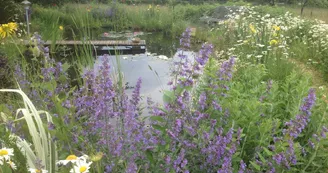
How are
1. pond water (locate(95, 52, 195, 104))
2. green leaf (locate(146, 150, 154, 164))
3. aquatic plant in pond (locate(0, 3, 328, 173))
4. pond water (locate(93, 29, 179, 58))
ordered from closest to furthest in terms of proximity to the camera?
1. aquatic plant in pond (locate(0, 3, 328, 173))
2. green leaf (locate(146, 150, 154, 164))
3. pond water (locate(95, 52, 195, 104))
4. pond water (locate(93, 29, 179, 58))

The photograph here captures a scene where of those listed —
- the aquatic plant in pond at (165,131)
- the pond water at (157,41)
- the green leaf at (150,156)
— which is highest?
the aquatic plant in pond at (165,131)

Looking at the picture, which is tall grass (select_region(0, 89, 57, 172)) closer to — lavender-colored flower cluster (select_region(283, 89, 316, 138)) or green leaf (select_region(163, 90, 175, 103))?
green leaf (select_region(163, 90, 175, 103))

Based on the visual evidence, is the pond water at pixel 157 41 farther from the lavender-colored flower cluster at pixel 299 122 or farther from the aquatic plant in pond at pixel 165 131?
the lavender-colored flower cluster at pixel 299 122

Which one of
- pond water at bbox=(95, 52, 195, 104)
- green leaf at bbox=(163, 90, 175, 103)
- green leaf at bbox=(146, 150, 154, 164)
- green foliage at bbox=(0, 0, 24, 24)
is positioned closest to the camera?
green leaf at bbox=(146, 150, 154, 164)

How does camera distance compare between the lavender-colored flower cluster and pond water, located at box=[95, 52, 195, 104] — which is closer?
the lavender-colored flower cluster

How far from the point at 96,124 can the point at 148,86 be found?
3886 millimetres

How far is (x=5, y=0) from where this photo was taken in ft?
31.9

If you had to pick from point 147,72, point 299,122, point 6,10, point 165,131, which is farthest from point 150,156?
point 6,10

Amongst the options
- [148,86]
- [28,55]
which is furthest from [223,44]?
[28,55]

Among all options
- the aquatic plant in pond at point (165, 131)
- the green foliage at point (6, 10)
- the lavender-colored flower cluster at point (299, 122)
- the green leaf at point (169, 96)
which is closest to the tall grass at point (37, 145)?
the aquatic plant in pond at point (165, 131)

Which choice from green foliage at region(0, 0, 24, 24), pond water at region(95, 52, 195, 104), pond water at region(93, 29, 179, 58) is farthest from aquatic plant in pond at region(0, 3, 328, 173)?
green foliage at region(0, 0, 24, 24)

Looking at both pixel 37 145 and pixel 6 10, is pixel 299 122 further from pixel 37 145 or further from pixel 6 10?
pixel 6 10

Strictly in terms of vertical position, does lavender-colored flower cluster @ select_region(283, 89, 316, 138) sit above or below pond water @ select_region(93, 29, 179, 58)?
above

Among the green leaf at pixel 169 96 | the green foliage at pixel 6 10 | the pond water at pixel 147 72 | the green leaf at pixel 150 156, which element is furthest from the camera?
the green foliage at pixel 6 10
